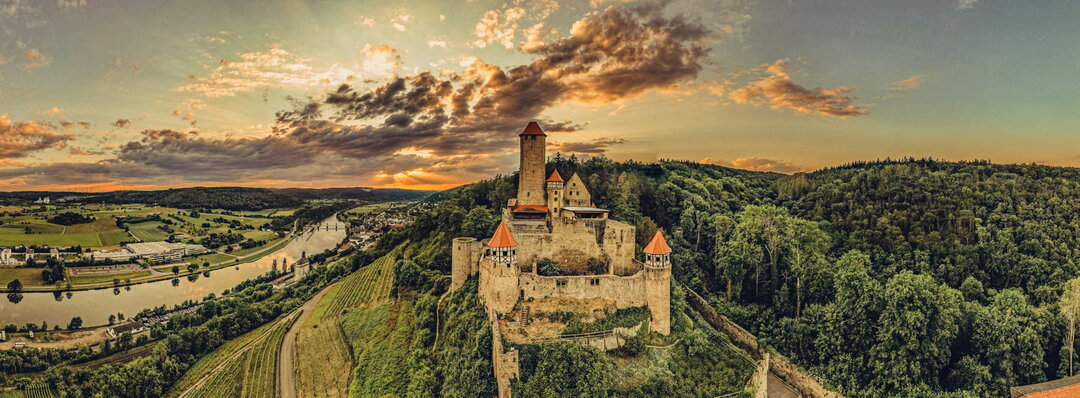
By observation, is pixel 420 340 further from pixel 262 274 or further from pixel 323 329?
pixel 262 274

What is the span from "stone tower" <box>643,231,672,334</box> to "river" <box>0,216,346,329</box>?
66.1 m

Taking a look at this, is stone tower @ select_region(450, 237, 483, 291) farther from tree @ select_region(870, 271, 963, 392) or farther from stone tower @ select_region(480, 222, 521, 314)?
tree @ select_region(870, 271, 963, 392)

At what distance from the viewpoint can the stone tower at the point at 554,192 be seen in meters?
31.5

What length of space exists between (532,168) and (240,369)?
2980cm

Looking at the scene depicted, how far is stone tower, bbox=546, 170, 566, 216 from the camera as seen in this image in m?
31.5

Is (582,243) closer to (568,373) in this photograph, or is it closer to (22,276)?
(568,373)

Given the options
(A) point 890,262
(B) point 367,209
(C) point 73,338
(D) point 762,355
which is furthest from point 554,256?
(B) point 367,209

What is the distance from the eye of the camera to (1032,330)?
996 inches

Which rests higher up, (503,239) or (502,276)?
(503,239)

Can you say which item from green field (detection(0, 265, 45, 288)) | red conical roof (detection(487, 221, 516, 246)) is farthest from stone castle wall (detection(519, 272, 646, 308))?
green field (detection(0, 265, 45, 288))

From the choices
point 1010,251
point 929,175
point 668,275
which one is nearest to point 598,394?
point 668,275

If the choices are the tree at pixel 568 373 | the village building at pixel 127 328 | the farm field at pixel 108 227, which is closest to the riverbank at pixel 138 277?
the farm field at pixel 108 227

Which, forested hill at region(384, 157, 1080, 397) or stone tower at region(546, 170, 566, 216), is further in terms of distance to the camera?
stone tower at region(546, 170, 566, 216)

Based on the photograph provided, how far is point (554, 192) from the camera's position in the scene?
31609mm
